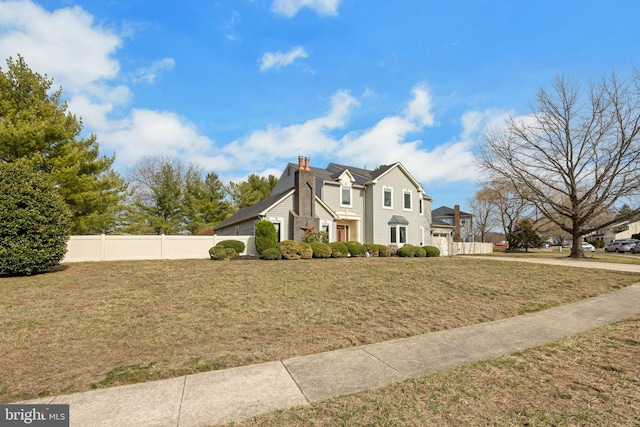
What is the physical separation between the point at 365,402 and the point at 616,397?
281cm

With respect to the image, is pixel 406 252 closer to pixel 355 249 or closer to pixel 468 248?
pixel 355 249

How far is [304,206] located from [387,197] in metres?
9.14

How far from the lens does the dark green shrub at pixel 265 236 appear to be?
17.9m

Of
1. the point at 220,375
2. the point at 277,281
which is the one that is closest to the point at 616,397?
the point at 220,375

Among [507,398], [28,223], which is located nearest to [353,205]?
[28,223]

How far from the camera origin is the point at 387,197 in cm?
2669

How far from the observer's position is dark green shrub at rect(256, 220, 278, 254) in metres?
17.9

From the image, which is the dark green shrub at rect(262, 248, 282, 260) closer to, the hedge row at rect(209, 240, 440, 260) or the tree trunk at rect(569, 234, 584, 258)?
the hedge row at rect(209, 240, 440, 260)

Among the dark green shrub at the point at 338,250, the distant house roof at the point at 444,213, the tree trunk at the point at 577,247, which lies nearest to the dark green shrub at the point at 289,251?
the dark green shrub at the point at 338,250

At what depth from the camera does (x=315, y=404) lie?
133 inches

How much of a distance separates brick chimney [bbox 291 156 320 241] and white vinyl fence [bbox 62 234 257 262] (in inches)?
136

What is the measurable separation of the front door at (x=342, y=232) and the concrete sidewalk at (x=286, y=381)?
19079 millimetres

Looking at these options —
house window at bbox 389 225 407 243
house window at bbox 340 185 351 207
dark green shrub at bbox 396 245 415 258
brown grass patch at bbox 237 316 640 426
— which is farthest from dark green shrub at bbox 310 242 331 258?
brown grass patch at bbox 237 316 640 426

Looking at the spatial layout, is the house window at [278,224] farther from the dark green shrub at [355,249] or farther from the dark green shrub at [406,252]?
the dark green shrub at [406,252]
